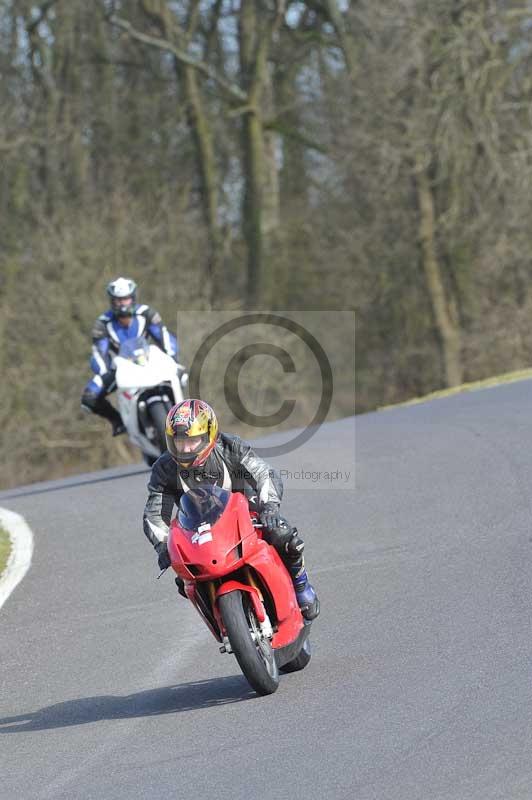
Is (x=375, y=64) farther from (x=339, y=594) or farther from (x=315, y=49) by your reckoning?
(x=339, y=594)

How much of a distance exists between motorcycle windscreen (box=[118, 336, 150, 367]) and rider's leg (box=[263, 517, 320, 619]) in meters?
7.15

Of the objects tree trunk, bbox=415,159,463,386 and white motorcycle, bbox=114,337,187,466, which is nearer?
white motorcycle, bbox=114,337,187,466

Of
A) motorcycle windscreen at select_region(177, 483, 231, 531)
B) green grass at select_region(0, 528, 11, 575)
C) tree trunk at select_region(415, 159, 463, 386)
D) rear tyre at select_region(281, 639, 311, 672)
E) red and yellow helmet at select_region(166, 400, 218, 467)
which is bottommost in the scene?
tree trunk at select_region(415, 159, 463, 386)

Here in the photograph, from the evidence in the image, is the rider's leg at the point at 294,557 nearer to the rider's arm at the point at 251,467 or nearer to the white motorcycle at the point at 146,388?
the rider's arm at the point at 251,467

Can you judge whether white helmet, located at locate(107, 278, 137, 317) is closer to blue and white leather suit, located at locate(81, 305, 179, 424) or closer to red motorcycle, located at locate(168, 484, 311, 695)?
blue and white leather suit, located at locate(81, 305, 179, 424)

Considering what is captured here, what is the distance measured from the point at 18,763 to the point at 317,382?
100ft

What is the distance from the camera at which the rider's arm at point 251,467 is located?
702 cm

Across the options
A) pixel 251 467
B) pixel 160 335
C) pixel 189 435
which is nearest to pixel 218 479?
pixel 251 467

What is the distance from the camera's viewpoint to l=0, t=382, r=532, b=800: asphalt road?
17.7ft

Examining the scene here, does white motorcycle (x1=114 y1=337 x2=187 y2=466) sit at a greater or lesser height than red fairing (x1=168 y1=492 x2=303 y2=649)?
lesser

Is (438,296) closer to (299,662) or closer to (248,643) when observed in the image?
(299,662)

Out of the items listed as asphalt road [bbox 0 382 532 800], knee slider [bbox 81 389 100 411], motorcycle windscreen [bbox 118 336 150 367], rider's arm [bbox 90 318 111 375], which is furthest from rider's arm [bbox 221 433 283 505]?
knee slider [bbox 81 389 100 411]

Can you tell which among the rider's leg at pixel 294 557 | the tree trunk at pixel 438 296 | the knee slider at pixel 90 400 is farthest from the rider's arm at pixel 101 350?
the tree trunk at pixel 438 296

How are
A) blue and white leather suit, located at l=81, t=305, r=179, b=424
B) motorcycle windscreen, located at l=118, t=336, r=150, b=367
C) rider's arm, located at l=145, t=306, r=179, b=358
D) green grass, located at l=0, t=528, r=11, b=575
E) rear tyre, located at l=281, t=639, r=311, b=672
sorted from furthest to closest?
blue and white leather suit, located at l=81, t=305, r=179, b=424 → rider's arm, located at l=145, t=306, r=179, b=358 → motorcycle windscreen, located at l=118, t=336, r=150, b=367 → green grass, located at l=0, t=528, r=11, b=575 → rear tyre, located at l=281, t=639, r=311, b=672
